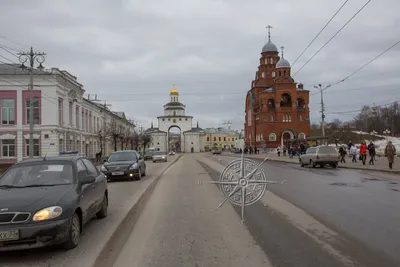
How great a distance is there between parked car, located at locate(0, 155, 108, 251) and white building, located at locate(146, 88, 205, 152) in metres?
141

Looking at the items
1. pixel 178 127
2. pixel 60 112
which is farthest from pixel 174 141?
pixel 60 112

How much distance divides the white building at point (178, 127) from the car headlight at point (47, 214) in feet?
468

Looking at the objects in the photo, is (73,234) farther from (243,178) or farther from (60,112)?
(60,112)

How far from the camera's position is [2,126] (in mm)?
46938

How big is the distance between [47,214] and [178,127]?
151 metres

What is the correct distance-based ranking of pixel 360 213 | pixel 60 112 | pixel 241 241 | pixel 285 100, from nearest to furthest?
pixel 241 241
pixel 360 213
pixel 60 112
pixel 285 100

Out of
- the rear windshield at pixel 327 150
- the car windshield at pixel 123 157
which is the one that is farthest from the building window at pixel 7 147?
the rear windshield at pixel 327 150

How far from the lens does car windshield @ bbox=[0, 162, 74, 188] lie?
7117mm

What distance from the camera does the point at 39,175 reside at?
7.34m

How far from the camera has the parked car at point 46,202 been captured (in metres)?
5.60

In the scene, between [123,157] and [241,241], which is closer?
[241,241]

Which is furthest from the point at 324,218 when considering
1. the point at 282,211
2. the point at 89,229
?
the point at 89,229

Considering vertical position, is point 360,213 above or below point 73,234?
below

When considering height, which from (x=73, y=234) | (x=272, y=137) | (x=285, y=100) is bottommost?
(x=73, y=234)
